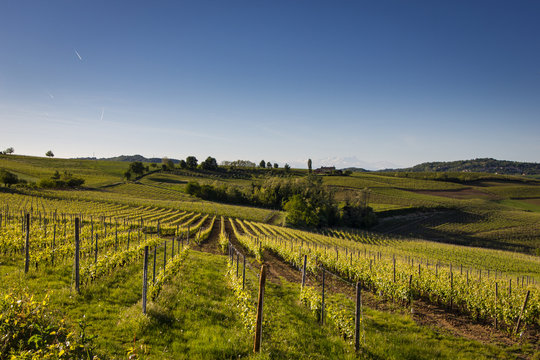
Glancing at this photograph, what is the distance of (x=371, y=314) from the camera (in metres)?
10.2

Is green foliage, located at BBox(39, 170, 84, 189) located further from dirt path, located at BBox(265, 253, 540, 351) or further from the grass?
dirt path, located at BBox(265, 253, 540, 351)

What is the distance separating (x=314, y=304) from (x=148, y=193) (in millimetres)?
81382

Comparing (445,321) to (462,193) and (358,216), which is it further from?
(462,193)

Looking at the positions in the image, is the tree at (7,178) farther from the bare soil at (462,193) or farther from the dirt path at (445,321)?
the bare soil at (462,193)

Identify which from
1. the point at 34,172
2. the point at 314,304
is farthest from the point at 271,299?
the point at 34,172

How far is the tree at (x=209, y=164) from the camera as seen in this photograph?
462 feet

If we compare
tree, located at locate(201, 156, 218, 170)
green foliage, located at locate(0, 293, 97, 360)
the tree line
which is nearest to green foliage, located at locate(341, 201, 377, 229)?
the tree line

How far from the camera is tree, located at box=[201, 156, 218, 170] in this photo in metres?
141

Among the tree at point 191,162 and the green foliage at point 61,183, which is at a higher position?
the tree at point 191,162

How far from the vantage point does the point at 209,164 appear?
142m

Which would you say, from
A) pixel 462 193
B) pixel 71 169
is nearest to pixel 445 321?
pixel 462 193

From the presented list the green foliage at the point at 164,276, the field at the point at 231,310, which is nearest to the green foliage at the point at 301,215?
Result: the field at the point at 231,310

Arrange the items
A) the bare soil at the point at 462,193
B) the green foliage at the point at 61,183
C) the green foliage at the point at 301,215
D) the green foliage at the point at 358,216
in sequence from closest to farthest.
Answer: the green foliage at the point at 301,215 → the green foliage at the point at 61,183 → the green foliage at the point at 358,216 → the bare soil at the point at 462,193

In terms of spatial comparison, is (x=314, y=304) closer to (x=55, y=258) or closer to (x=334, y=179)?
(x=55, y=258)
